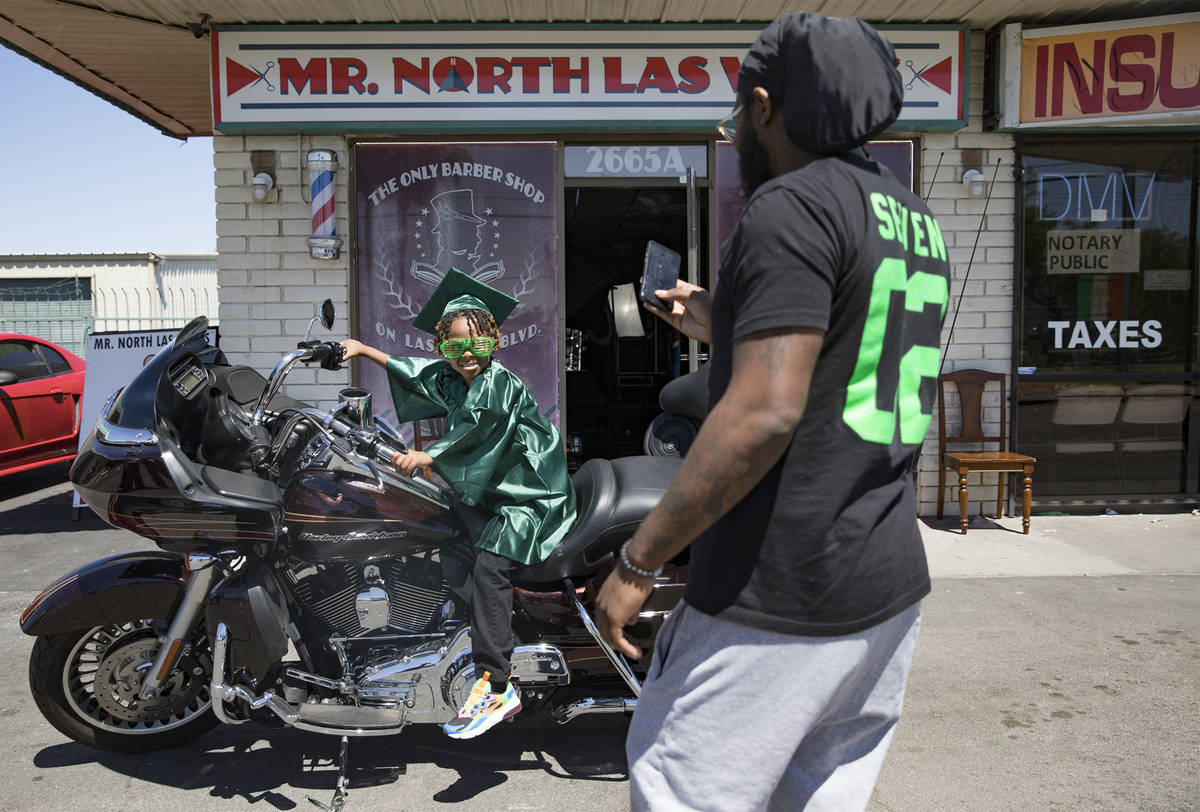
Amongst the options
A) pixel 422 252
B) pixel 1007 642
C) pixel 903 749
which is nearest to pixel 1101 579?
pixel 1007 642

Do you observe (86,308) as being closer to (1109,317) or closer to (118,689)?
(118,689)

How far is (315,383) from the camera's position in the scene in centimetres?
680

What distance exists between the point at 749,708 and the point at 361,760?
2.30m

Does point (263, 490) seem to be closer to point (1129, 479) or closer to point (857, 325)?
point (857, 325)

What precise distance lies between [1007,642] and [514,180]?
181 inches

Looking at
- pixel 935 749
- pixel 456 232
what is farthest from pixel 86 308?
pixel 935 749

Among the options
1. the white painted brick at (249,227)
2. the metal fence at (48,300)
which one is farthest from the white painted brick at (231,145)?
the metal fence at (48,300)

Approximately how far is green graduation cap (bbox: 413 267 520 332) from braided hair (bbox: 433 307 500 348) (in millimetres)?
17

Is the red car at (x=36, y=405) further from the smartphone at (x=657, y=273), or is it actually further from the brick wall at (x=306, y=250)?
the smartphone at (x=657, y=273)

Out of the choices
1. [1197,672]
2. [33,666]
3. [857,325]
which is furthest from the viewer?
[1197,672]

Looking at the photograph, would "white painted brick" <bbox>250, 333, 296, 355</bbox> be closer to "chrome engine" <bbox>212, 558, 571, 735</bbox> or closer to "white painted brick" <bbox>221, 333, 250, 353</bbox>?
"white painted brick" <bbox>221, 333, 250, 353</bbox>

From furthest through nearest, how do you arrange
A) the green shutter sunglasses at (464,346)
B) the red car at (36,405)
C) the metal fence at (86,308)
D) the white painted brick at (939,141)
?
the metal fence at (86,308) < the red car at (36,405) < the white painted brick at (939,141) < the green shutter sunglasses at (464,346)

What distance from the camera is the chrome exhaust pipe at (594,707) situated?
3.04 m

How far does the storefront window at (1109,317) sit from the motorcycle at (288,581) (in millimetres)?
5229
